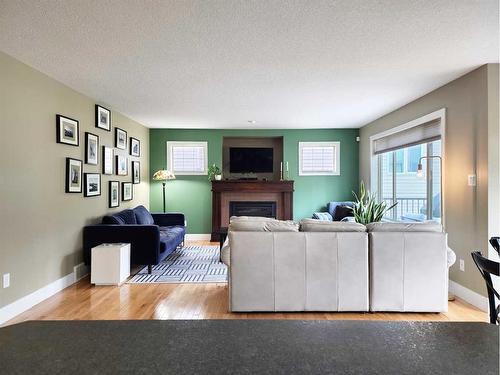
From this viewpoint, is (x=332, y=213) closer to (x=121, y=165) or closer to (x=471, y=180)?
(x=471, y=180)

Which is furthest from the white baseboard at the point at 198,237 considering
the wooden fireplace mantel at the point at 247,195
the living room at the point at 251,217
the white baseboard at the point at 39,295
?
Answer: the white baseboard at the point at 39,295

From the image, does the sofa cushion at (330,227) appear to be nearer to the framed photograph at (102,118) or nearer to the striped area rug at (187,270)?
the striped area rug at (187,270)

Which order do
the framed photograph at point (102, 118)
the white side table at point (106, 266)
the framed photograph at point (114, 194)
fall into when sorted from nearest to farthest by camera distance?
the white side table at point (106, 266)
the framed photograph at point (102, 118)
the framed photograph at point (114, 194)

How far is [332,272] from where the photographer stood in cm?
306

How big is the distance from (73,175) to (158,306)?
204 cm

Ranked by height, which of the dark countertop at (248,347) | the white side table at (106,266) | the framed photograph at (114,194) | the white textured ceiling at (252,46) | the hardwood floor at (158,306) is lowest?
the hardwood floor at (158,306)

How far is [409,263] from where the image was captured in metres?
3.04

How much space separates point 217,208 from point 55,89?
389 cm

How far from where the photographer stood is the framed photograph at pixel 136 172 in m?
6.14

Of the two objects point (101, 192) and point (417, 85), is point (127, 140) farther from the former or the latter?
point (417, 85)

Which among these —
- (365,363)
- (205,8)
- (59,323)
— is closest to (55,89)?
(205,8)

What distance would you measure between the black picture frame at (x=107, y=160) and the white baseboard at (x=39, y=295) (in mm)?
1454

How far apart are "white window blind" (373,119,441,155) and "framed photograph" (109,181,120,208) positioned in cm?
473

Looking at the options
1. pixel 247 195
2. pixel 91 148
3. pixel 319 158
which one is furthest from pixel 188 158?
pixel 319 158
